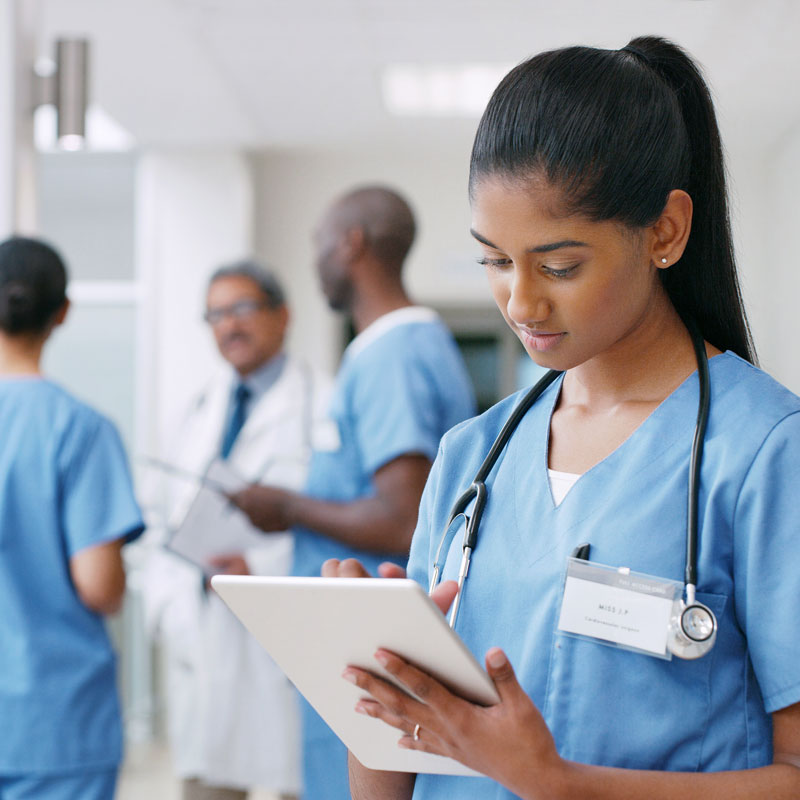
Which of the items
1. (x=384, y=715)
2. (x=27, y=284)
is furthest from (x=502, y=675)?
(x=27, y=284)

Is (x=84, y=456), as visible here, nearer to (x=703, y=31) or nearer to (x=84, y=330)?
(x=703, y=31)

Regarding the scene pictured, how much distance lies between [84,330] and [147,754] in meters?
1.94

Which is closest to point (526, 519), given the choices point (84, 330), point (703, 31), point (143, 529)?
point (703, 31)

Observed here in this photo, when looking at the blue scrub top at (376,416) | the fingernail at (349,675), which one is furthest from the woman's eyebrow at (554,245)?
the blue scrub top at (376,416)

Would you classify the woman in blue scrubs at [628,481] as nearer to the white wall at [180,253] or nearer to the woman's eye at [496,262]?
the woman's eye at [496,262]

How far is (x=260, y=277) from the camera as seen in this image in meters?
2.70

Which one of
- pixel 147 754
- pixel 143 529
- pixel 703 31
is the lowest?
pixel 147 754

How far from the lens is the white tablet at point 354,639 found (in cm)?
69

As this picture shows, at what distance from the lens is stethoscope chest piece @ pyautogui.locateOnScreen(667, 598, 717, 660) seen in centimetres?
73

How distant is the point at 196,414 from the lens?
2.76 m

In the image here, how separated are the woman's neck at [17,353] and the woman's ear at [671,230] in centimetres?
137

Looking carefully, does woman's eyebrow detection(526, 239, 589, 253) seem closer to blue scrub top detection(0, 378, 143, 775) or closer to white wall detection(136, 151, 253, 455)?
blue scrub top detection(0, 378, 143, 775)

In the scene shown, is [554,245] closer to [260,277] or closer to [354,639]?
[354,639]

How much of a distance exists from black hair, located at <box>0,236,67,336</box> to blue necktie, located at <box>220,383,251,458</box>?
30.8 inches
